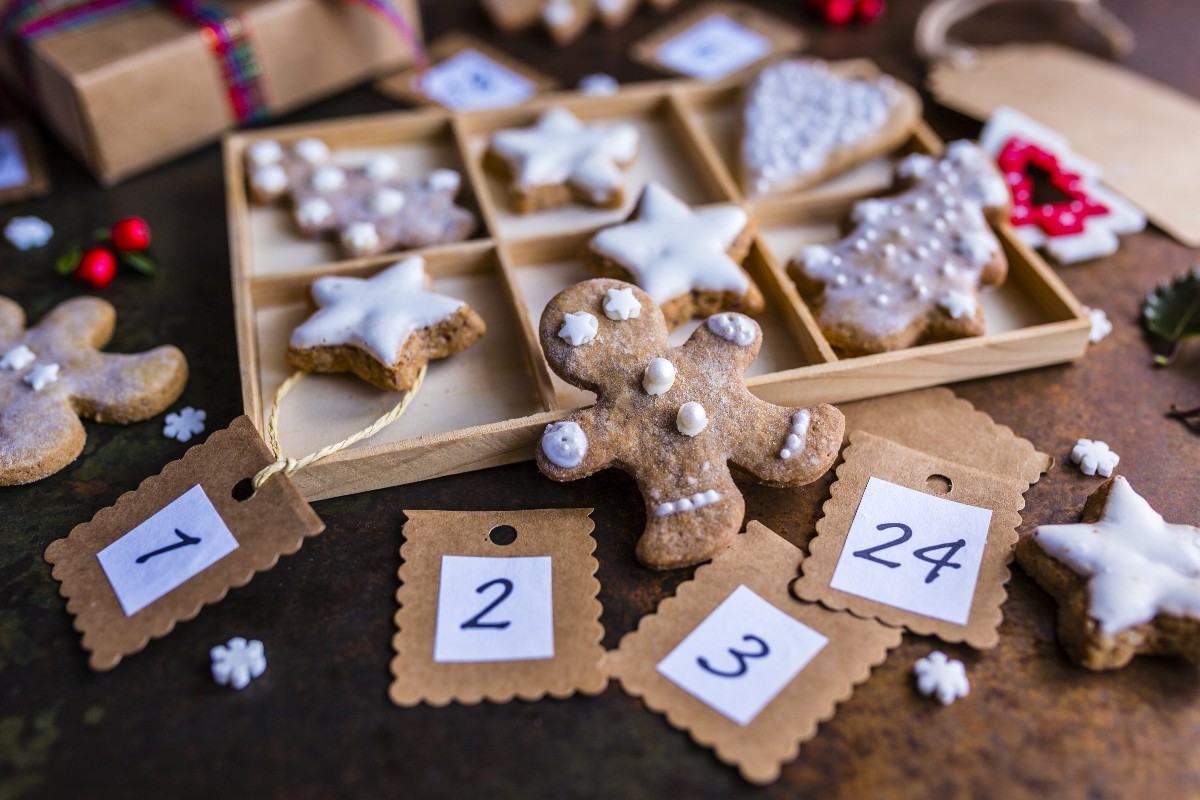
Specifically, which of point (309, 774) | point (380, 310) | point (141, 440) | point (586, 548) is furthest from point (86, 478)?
point (586, 548)

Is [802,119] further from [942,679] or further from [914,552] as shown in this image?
[942,679]

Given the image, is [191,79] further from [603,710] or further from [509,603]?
[603,710]

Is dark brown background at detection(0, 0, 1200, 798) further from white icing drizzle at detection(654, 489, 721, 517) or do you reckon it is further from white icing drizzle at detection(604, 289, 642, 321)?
white icing drizzle at detection(604, 289, 642, 321)

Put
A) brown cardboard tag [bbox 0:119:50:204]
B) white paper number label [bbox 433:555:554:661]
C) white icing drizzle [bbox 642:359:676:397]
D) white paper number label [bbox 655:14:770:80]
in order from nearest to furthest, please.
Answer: white paper number label [bbox 433:555:554:661]
white icing drizzle [bbox 642:359:676:397]
brown cardboard tag [bbox 0:119:50:204]
white paper number label [bbox 655:14:770:80]

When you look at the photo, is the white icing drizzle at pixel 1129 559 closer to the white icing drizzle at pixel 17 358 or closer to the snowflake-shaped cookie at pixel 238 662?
the snowflake-shaped cookie at pixel 238 662

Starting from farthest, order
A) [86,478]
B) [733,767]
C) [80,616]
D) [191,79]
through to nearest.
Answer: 1. [191,79]
2. [86,478]
3. [80,616]
4. [733,767]

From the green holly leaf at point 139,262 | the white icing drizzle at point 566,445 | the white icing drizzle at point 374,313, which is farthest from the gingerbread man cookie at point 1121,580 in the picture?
the green holly leaf at point 139,262

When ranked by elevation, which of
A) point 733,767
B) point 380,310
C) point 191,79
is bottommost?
point 733,767

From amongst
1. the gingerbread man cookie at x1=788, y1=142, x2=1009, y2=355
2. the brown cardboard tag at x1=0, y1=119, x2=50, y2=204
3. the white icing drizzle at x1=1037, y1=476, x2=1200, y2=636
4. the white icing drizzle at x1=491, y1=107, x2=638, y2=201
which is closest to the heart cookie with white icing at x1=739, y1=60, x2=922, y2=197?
the gingerbread man cookie at x1=788, y1=142, x2=1009, y2=355
